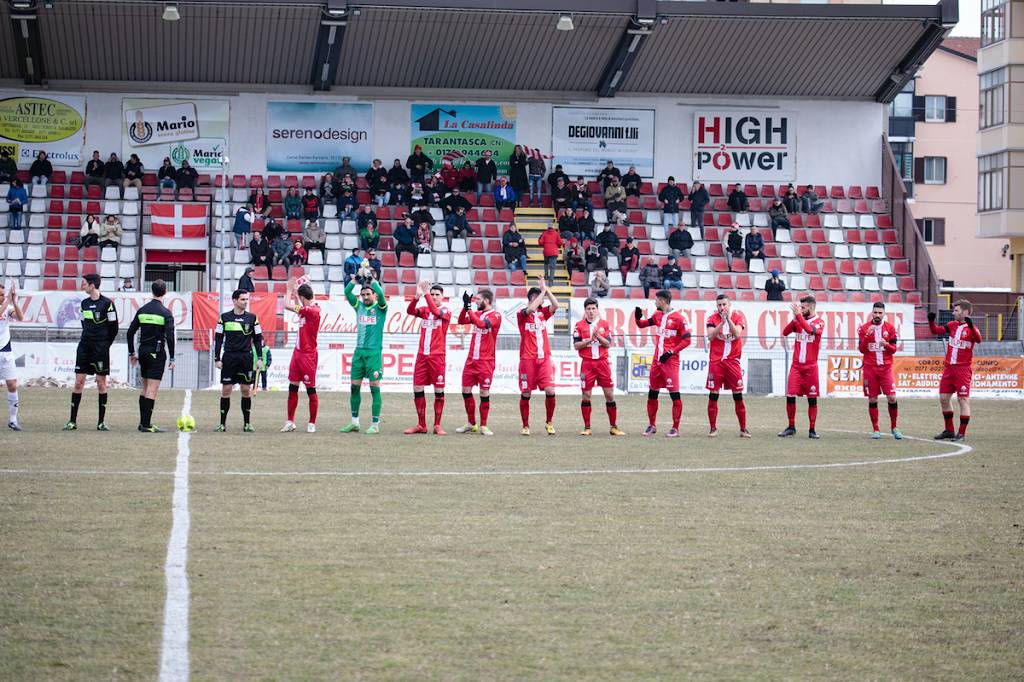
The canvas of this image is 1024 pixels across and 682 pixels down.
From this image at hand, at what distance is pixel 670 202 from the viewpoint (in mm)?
40375

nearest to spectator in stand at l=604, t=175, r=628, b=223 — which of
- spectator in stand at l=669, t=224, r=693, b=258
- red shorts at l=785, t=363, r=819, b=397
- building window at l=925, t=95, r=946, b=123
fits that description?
spectator in stand at l=669, t=224, r=693, b=258

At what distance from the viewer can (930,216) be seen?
7269 centimetres

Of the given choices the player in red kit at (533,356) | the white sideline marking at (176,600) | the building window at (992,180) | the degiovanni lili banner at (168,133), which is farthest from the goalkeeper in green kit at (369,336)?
the building window at (992,180)

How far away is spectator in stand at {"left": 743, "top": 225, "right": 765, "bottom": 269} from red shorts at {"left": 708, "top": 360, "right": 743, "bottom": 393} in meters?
19.6

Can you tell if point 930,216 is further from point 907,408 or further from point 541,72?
point 907,408

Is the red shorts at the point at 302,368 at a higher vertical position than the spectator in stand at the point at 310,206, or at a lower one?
lower

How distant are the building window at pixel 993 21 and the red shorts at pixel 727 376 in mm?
36547

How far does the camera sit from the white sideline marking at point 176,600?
580 centimetres

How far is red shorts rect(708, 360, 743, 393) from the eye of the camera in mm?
19875

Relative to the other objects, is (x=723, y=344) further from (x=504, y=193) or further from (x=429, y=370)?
(x=504, y=193)

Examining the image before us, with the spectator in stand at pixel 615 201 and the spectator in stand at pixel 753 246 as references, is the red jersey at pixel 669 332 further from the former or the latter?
the spectator in stand at pixel 615 201

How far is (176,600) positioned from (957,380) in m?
15.4

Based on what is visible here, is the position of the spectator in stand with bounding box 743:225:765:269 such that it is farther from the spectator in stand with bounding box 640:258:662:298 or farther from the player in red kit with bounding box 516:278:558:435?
the player in red kit with bounding box 516:278:558:435

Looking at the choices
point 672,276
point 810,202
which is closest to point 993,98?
point 810,202
